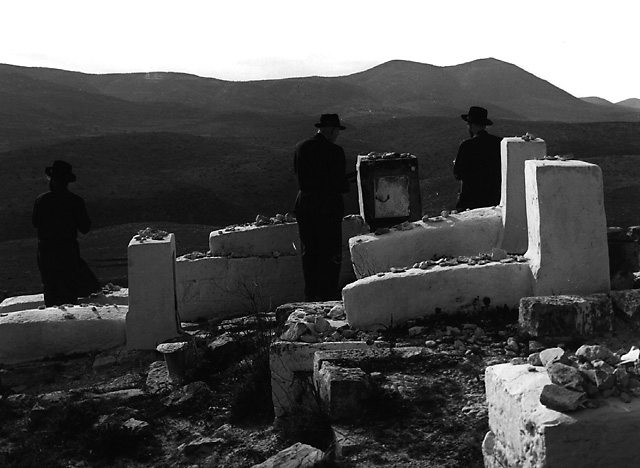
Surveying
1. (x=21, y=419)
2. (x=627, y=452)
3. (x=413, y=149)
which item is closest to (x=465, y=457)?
(x=627, y=452)

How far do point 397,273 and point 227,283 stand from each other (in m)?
3.86

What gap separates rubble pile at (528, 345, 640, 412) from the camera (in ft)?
13.6

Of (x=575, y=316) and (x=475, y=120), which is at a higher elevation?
(x=475, y=120)

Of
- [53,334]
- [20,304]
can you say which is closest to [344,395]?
[53,334]

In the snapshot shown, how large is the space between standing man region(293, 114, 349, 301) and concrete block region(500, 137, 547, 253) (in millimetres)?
1791

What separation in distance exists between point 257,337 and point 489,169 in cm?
355

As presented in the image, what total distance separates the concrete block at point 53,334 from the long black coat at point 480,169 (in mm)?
3956

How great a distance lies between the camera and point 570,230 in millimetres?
6895

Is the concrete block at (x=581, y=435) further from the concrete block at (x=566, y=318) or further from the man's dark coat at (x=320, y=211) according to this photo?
the man's dark coat at (x=320, y=211)

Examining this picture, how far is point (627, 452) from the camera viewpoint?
411 centimetres

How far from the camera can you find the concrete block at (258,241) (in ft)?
35.4

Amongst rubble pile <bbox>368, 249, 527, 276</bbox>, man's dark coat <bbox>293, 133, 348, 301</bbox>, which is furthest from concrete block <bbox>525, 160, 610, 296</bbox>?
man's dark coat <bbox>293, 133, 348, 301</bbox>

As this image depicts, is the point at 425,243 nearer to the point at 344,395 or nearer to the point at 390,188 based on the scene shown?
the point at 390,188

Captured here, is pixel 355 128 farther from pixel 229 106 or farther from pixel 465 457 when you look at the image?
pixel 465 457
